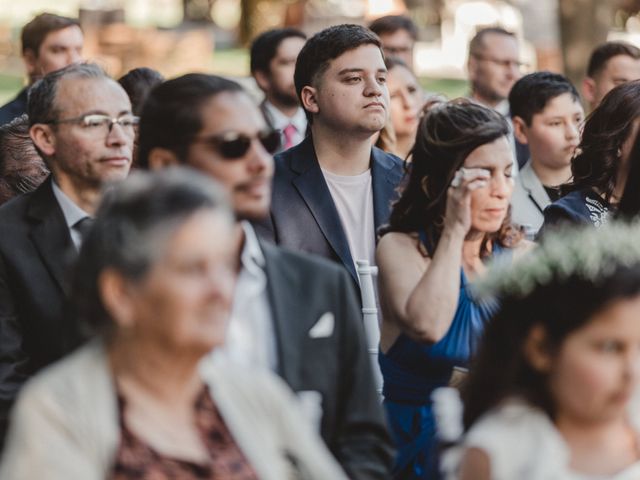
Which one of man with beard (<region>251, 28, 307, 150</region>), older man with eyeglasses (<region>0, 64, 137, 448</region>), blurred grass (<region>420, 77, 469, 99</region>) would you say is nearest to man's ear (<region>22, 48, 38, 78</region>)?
man with beard (<region>251, 28, 307, 150</region>)

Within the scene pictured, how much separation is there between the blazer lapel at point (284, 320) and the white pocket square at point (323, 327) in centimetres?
4

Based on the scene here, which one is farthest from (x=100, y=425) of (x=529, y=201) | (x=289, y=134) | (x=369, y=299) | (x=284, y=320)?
(x=289, y=134)

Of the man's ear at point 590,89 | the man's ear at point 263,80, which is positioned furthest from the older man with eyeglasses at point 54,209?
the man's ear at point 590,89

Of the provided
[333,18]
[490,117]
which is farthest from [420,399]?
[333,18]

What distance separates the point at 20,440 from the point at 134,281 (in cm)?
43

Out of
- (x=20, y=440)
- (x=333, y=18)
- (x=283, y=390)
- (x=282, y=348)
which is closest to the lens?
(x=20, y=440)

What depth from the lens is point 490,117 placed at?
212 inches

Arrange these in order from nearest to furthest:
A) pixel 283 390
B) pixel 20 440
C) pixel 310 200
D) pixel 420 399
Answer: pixel 20 440
pixel 283 390
pixel 420 399
pixel 310 200

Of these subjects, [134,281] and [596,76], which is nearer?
[134,281]

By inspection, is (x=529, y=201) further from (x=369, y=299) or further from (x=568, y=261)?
(x=568, y=261)

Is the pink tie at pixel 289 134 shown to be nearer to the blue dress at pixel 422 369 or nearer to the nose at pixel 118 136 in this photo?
the nose at pixel 118 136

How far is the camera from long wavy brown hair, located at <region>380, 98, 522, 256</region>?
5.29m

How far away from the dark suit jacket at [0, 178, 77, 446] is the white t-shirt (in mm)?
1734

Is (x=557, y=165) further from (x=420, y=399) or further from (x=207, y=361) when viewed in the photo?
(x=207, y=361)
